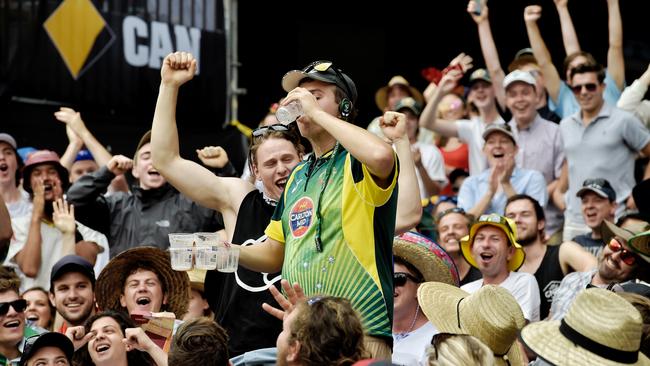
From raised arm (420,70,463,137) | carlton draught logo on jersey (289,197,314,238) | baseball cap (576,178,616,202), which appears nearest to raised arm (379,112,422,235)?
carlton draught logo on jersey (289,197,314,238)

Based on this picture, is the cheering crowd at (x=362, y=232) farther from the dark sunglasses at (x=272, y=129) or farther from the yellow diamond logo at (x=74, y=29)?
the yellow diamond logo at (x=74, y=29)

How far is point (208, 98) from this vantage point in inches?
492

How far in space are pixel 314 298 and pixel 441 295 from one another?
5.31 ft

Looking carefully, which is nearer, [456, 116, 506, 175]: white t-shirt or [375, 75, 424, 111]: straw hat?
[456, 116, 506, 175]: white t-shirt

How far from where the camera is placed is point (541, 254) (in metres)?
8.70

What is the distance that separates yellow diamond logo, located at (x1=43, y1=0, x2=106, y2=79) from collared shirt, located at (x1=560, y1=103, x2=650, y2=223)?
4775 mm

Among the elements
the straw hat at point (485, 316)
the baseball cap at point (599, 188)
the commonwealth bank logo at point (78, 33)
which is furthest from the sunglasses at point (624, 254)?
the commonwealth bank logo at point (78, 33)

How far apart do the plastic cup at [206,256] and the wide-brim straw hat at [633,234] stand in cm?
300

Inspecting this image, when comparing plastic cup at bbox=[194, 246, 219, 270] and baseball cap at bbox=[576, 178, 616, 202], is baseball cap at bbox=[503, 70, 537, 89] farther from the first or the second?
plastic cup at bbox=[194, 246, 219, 270]

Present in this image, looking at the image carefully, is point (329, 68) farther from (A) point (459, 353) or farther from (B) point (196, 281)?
(B) point (196, 281)

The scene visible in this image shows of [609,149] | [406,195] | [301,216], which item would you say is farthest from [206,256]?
[609,149]

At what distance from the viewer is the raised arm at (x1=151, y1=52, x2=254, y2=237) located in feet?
18.8

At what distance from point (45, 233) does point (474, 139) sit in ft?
12.9

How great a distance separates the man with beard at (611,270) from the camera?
7176mm
